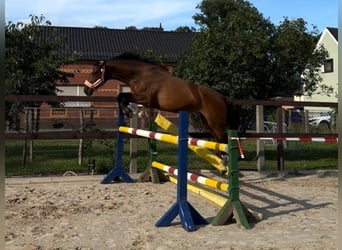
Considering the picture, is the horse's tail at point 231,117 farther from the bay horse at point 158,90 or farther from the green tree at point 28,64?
the green tree at point 28,64

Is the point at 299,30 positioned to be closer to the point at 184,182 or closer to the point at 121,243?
the point at 184,182

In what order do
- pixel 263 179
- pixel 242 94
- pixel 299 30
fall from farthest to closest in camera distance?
pixel 299 30 < pixel 242 94 < pixel 263 179

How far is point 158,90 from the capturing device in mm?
7059

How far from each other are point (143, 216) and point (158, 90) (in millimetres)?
2276

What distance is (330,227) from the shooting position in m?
4.96

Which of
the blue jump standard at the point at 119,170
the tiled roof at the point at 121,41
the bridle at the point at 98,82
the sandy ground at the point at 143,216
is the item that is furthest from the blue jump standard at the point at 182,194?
the tiled roof at the point at 121,41

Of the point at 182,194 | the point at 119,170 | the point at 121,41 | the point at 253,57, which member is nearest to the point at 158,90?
the point at 119,170

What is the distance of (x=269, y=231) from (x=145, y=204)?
1.90 metres

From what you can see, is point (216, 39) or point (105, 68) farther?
point (216, 39)

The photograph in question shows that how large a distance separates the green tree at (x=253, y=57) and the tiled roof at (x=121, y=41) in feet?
74.7

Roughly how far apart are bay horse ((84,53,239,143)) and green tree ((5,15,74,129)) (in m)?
4.30

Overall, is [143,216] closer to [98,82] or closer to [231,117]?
[98,82]

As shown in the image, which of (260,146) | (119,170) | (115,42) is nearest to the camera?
(119,170)

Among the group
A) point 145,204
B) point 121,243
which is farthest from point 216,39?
point 121,243
